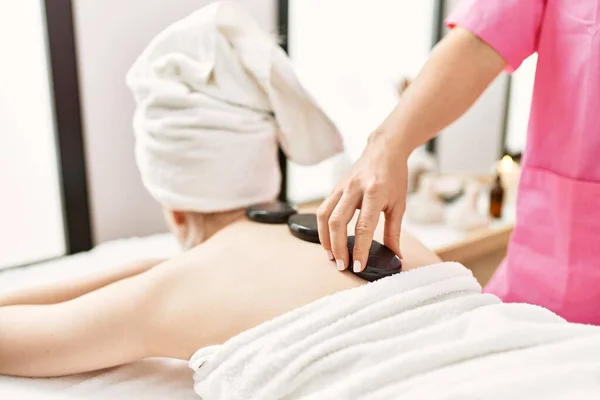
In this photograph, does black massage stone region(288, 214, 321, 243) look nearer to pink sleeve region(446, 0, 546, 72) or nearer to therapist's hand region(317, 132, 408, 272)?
therapist's hand region(317, 132, 408, 272)

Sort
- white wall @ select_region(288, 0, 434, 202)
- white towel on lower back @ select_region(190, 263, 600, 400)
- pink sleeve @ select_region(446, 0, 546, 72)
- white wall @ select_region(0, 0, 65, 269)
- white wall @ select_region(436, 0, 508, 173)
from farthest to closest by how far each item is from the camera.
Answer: white wall @ select_region(436, 0, 508, 173) < white wall @ select_region(288, 0, 434, 202) < white wall @ select_region(0, 0, 65, 269) < pink sleeve @ select_region(446, 0, 546, 72) < white towel on lower back @ select_region(190, 263, 600, 400)

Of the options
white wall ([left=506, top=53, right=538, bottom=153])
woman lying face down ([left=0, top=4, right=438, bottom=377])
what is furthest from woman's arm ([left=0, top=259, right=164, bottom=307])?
white wall ([left=506, top=53, right=538, bottom=153])

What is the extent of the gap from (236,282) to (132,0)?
95 centimetres

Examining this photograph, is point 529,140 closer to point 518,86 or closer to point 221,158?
point 221,158

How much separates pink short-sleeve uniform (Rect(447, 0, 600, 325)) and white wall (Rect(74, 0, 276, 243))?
2.88ft

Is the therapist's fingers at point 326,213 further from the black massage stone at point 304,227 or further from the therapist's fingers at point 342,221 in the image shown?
the black massage stone at point 304,227

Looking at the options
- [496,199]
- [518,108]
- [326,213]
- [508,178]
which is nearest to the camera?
[326,213]

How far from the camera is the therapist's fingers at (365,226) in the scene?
32.3 inches

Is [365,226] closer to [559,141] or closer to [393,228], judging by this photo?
[393,228]

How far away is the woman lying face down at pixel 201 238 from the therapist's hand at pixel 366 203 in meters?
0.06

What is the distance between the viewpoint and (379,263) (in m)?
0.87

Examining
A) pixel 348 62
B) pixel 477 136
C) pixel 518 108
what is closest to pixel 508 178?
pixel 477 136

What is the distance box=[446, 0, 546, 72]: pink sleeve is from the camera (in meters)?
0.95

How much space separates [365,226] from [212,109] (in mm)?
426
